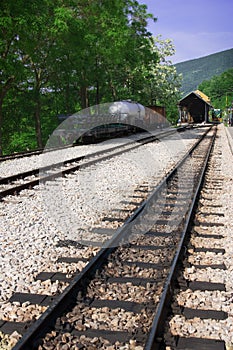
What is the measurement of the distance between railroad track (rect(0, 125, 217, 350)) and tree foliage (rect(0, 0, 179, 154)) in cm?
1551

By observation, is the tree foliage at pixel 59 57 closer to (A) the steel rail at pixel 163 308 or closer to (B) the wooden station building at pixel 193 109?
(A) the steel rail at pixel 163 308

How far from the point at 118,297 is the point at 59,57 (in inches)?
1109

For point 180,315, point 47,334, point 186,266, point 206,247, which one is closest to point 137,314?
point 180,315

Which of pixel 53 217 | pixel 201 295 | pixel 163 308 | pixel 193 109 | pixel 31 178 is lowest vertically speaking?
pixel 201 295

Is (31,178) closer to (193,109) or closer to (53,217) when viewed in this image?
(53,217)

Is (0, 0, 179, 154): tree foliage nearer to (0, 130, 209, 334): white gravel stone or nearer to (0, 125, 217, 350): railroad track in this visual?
(0, 130, 209, 334): white gravel stone

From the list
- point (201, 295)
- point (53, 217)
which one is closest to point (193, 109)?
point (53, 217)

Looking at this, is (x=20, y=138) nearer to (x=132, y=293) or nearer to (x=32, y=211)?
(x=32, y=211)

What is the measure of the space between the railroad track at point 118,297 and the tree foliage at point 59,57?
1551cm

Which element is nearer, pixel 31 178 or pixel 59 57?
pixel 31 178

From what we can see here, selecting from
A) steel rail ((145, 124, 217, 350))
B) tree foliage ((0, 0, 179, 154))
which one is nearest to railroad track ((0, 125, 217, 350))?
steel rail ((145, 124, 217, 350))

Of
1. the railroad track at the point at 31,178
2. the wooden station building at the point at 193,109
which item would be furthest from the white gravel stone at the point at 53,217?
the wooden station building at the point at 193,109

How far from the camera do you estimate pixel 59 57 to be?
98.4ft

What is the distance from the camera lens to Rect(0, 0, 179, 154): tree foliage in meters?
20.2
